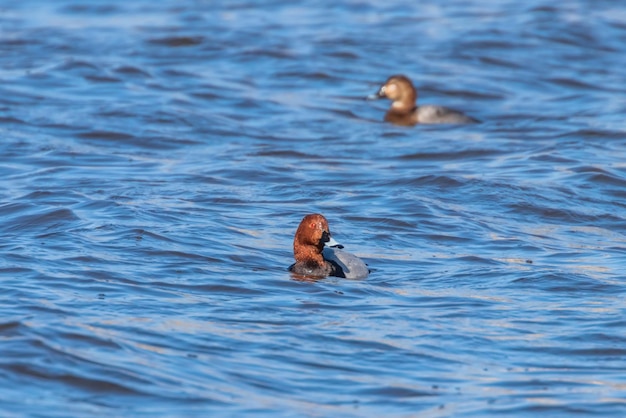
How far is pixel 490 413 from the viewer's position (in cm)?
585

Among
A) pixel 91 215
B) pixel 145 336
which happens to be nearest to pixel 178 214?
pixel 91 215

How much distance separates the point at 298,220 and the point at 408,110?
20.9 ft

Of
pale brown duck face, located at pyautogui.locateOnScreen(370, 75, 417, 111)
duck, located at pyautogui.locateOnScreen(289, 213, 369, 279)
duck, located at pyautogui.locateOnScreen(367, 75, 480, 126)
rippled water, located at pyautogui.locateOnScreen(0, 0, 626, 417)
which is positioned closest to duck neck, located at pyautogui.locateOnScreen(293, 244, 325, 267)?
duck, located at pyautogui.locateOnScreen(289, 213, 369, 279)

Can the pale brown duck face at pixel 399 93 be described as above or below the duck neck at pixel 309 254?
below

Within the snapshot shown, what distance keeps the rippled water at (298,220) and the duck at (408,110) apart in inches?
14.4

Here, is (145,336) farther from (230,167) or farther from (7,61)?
(7,61)

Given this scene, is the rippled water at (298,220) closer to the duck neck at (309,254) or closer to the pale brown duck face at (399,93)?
the duck neck at (309,254)

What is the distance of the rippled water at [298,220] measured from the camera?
6285 mm

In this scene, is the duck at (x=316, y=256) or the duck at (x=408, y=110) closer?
the duck at (x=316, y=256)

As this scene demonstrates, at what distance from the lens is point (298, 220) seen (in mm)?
10250

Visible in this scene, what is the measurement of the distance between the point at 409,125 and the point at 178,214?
6.15 m

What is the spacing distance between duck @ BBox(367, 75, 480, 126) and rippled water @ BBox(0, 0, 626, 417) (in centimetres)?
37

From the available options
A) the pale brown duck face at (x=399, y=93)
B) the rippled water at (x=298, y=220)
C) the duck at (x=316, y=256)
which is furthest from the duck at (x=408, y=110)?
the duck at (x=316, y=256)

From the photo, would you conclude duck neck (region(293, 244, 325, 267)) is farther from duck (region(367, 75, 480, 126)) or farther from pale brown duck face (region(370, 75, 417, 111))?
pale brown duck face (region(370, 75, 417, 111))
